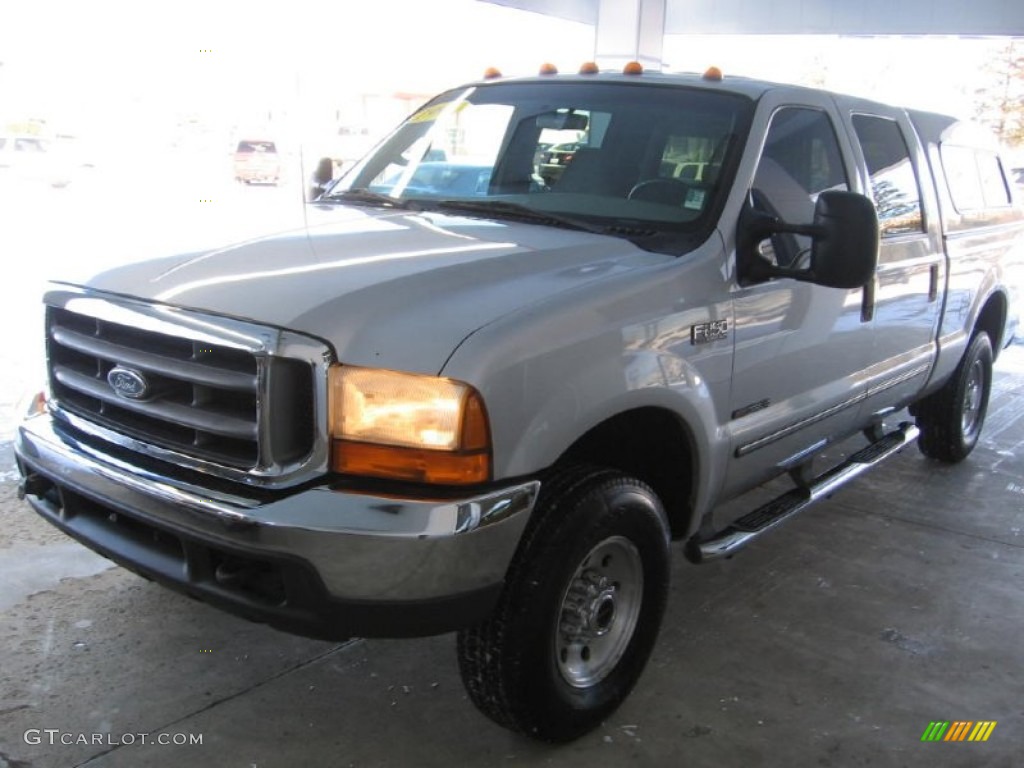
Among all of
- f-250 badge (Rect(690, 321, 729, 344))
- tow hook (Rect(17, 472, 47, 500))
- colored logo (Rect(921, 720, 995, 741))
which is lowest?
colored logo (Rect(921, 720, 995, 741))

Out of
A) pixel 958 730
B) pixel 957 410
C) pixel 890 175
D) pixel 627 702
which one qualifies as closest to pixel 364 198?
pixel 627 702

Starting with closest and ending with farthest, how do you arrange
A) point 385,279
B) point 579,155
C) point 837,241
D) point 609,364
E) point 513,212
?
point 385,279
point 609,364
point 837,241
point 513,212
point 579,155

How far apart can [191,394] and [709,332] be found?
1566 mm

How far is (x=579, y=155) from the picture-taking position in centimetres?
362

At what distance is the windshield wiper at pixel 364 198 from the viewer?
379 centimetres

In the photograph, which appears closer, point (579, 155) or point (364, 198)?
point (579, 155)

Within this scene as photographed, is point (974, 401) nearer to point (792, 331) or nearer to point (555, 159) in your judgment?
point (792, 331)

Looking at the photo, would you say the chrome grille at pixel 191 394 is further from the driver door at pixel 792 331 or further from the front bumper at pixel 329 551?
the driver door at pixel 792 331

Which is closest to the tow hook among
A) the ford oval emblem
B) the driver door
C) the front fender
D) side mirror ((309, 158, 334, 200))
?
the ford oval emblem

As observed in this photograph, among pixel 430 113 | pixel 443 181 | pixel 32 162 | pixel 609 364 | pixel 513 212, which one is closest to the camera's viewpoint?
pixel 609 364

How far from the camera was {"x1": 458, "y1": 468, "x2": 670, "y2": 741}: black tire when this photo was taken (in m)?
2.60

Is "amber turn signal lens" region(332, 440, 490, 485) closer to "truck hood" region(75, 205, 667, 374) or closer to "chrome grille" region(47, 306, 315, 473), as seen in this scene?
"chrome grille" region(47, 306, 315, 473)

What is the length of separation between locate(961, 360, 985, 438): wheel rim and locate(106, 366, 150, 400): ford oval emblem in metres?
4.90

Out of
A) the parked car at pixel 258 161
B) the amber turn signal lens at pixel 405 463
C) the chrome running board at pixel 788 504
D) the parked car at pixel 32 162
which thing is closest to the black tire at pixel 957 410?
the chrome running board at pixel 788 504
